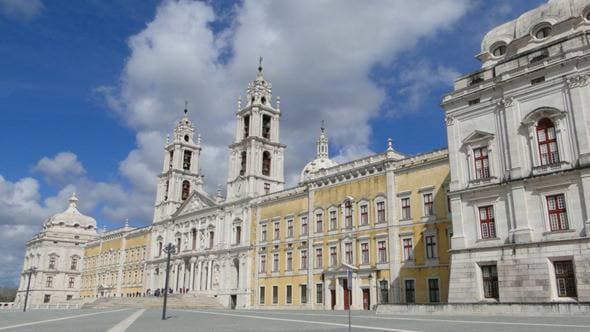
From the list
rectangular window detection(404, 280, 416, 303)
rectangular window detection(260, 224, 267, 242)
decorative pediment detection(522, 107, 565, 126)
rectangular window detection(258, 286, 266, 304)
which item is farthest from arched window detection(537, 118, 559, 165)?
rectangular window detection(258, 286, 266, 304)

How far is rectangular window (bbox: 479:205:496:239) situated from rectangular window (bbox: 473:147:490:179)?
1.88 meters

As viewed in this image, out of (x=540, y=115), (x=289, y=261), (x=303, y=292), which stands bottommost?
(x=303, y=292)

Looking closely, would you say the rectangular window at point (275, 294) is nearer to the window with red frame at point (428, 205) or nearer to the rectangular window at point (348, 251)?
→ the rectangular window at point (348, 251)

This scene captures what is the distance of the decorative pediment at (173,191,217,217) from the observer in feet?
209

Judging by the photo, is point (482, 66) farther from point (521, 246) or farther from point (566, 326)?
point (566, 326)

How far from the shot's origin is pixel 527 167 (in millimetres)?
27719

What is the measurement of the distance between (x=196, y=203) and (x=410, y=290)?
116 ft

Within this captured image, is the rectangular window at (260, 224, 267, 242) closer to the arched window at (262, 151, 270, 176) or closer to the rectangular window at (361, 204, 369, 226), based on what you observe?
the arched window at (262, 151, 270, 176)

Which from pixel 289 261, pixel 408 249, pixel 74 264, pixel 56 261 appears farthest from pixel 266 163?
pixel 56 261

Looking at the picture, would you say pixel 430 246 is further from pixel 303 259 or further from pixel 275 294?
pixel 275 294

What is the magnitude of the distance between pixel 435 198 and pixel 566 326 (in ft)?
70.8

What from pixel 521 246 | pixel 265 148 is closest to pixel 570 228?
pixel 521 246

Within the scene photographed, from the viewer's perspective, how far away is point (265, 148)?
61.3 m

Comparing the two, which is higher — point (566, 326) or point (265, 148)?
point (265, 148)
